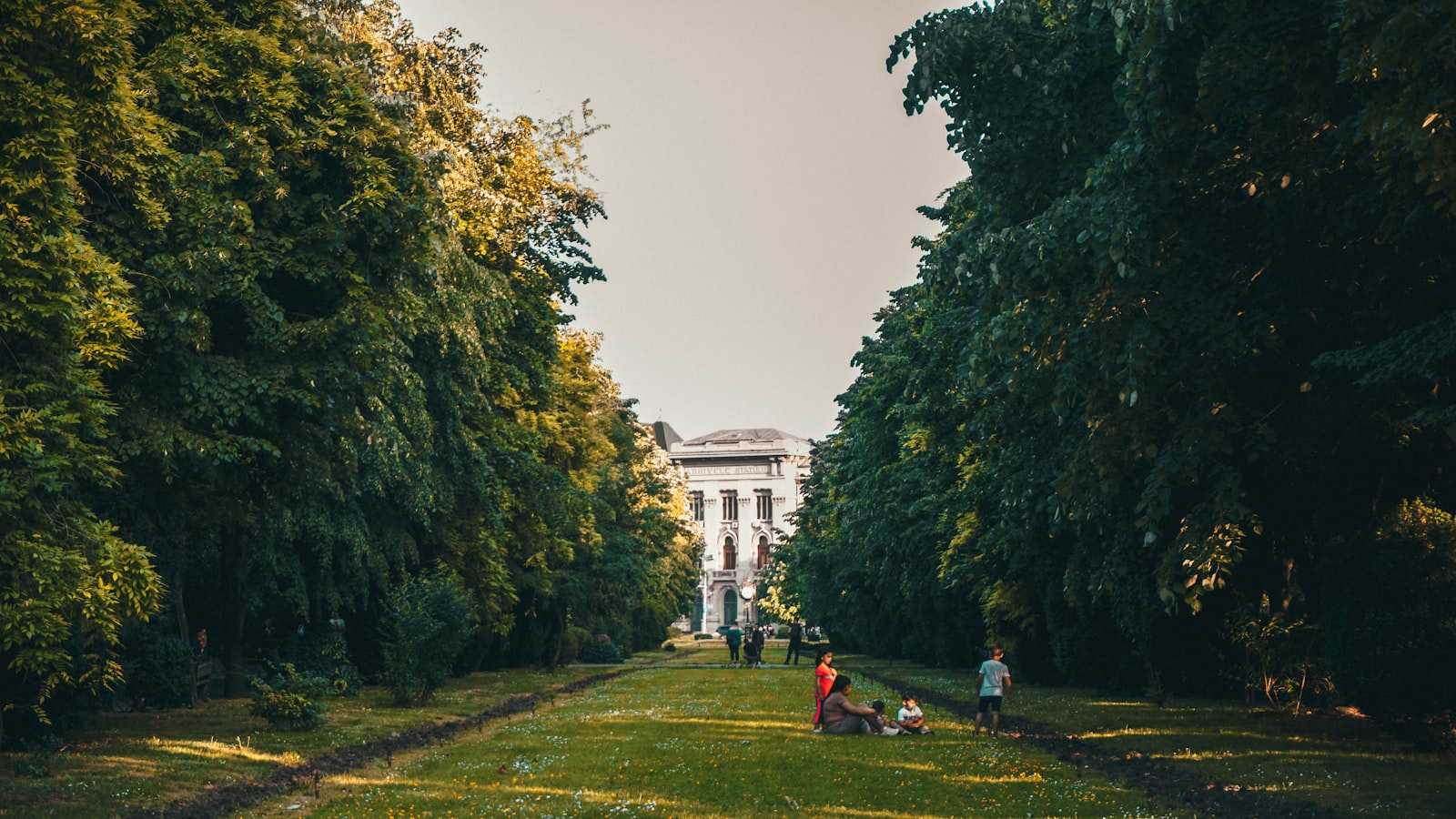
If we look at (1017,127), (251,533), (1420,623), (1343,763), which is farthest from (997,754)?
(251,533)

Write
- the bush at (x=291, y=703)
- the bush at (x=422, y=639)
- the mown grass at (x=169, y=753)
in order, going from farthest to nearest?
the bush at (x=422, y=639)
the bush at (x=291, y=703)
the mown grass at (x=169, y=753)

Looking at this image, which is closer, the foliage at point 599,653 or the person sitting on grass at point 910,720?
the person sitting on grass at point 910,720

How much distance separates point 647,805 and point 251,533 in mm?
13110

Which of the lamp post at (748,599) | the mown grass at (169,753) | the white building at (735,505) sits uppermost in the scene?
the white building at (735,505)

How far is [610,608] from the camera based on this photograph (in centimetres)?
5628

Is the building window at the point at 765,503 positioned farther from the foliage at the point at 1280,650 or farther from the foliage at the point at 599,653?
the foliage at the point at 1280,650

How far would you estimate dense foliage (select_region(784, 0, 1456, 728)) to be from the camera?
12406mm

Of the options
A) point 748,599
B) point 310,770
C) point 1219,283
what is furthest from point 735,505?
point 1219,283

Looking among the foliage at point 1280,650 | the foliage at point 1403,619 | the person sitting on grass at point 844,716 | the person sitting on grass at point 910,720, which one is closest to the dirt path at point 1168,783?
the person sitting on grass at point 910,720

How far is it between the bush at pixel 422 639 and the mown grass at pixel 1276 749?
38.4ft

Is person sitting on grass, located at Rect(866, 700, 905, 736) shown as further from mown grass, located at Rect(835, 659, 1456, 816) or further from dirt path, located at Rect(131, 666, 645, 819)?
dirt path, located at Rect(131, 666, 645, 819)

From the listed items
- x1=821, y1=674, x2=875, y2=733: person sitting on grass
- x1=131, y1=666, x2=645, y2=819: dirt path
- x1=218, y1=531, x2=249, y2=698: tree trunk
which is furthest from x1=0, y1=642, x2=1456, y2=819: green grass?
x1=218, y1=531, x2=249, y2=698: tree trunk

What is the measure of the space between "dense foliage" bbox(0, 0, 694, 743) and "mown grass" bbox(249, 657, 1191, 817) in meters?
3.52

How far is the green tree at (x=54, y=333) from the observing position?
11242 mm
